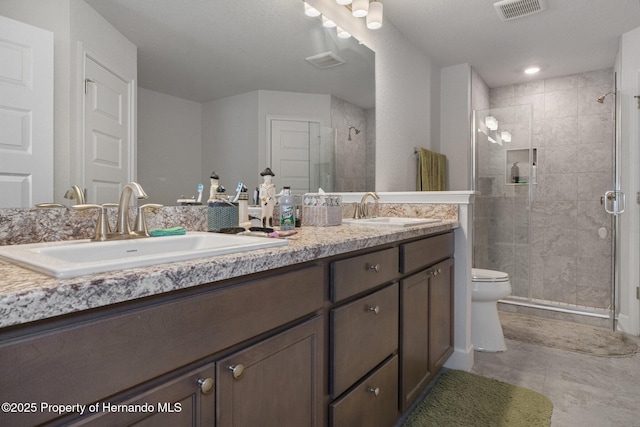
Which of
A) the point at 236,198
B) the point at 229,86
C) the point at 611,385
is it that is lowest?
the point at 611,385

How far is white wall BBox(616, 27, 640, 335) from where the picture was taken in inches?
110

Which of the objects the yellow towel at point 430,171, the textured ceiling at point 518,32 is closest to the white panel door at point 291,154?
the textured ceiling at point 518,32

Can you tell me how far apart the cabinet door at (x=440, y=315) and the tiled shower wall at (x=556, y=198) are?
1.51 m

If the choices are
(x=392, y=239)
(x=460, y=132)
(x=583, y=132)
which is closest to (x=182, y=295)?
(x=392, y=239)

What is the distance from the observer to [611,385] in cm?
204

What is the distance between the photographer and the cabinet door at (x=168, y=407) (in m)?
0.56

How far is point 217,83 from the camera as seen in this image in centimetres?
153

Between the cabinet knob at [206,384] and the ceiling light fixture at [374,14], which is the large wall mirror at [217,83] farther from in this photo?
the cabinet knob at [206,384]

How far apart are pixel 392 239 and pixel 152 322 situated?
3.11ft

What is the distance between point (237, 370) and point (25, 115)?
32.5 inches

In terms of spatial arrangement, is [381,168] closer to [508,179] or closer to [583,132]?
[508,179]

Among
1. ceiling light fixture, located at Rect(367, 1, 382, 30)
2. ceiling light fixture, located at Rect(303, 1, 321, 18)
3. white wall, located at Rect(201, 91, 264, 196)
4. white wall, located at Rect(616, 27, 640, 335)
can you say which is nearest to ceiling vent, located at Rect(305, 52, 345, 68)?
ceiling light fixture, located at Rect(303, 1, 321, 18)

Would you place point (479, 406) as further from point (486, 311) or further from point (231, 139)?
point (231, 139)

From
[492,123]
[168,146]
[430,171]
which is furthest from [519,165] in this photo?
[168,146]
